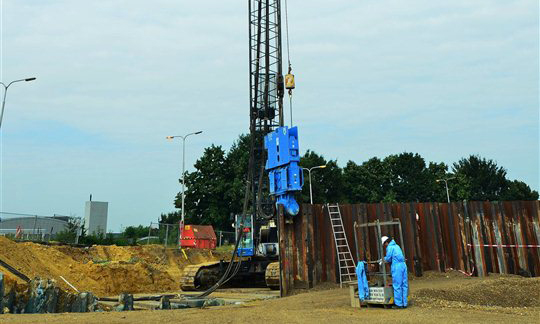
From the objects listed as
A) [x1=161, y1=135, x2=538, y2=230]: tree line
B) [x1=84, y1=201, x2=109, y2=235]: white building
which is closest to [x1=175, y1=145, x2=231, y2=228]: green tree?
[x1=161, y1=135, x2=538, y2=230]: tree line

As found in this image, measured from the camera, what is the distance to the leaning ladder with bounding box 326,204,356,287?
16.5 meters

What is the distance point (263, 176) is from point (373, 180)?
6415cm

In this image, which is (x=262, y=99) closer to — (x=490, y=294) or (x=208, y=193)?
(x=490, y=294)

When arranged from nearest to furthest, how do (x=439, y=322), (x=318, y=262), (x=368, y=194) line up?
(x=439, y=322) → (x=318, y=262) → (x=368, y=194)

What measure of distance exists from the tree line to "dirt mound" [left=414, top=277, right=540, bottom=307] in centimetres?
5233

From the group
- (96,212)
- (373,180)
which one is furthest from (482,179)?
(96,212)

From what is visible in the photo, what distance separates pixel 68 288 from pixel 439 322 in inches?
600

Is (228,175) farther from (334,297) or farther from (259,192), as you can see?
(334,297)

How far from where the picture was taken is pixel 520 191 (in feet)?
282

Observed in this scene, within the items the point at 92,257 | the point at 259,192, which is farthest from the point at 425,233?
the point at 92,257

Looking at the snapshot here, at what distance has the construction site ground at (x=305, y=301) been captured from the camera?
10.2 metres

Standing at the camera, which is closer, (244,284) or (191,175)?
(244,284)

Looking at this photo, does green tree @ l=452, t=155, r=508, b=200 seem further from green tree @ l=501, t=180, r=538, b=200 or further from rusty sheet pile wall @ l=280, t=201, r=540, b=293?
rusty sheet pile wall @ l=280, t=201, r=540, b=293

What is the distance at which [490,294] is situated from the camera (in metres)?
13.3
